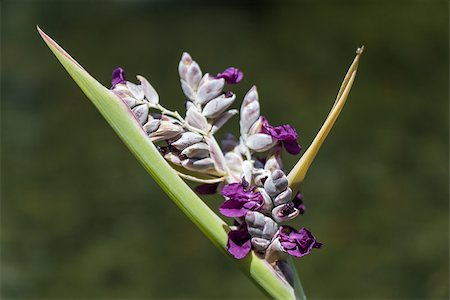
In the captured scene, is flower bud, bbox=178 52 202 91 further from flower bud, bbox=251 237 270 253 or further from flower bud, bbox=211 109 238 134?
flower bud, bbox=251 237 270 253

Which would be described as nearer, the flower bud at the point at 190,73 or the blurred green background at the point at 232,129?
the flower bud at the point at 190,73

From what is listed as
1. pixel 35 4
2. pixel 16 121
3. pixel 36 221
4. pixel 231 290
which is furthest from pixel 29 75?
pixel 231 290

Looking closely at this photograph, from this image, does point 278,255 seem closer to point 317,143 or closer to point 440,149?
point 317,143

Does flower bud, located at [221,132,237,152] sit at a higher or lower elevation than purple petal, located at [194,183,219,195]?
higher

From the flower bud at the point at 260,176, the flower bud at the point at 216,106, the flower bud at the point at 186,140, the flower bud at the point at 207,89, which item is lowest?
the flower bud at the point at 260,176

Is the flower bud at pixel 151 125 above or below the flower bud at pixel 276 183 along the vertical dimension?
above

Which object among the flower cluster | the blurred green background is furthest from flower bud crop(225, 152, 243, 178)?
the blurred green background

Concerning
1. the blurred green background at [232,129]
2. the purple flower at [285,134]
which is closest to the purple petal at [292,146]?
the purple flower at [285,134]

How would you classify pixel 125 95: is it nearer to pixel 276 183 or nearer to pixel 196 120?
pixel 196 120

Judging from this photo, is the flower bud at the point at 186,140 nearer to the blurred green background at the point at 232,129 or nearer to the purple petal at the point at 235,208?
the purple petal at the point at 235,208
